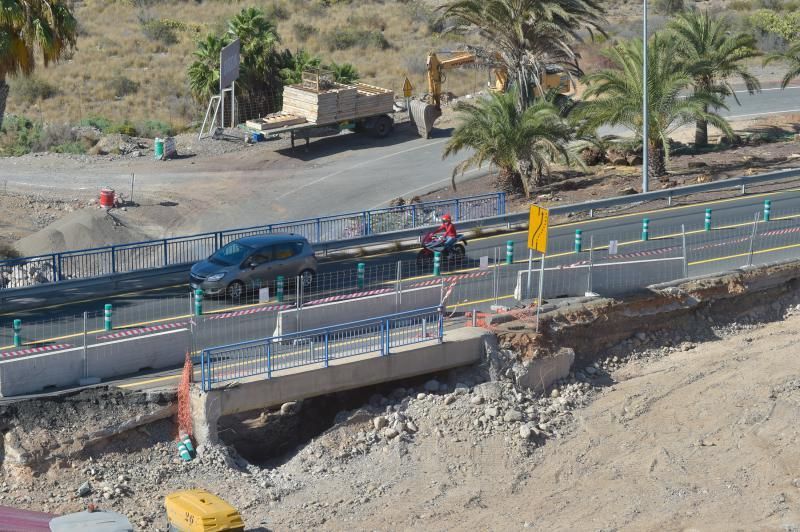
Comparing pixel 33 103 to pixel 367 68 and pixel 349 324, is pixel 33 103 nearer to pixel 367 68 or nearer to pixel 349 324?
pixel 367 68

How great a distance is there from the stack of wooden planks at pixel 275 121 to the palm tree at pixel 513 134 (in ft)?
31.5

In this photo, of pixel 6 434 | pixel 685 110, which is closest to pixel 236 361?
pixel 6 434

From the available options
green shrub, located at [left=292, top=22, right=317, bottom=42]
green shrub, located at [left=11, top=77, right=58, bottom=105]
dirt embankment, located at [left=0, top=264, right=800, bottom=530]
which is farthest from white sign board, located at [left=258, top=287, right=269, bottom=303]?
green shrub, located at [left=292, top=22, right=317, bottom=42]

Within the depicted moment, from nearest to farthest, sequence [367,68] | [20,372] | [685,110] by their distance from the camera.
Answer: [20,372] → [685,110] → [367,68]

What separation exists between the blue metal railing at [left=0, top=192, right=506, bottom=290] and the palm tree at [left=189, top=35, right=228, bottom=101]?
56.5 feet

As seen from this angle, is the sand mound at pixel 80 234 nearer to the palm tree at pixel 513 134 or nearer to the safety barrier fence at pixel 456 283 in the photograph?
the safety barrier fence at pixel 456 283

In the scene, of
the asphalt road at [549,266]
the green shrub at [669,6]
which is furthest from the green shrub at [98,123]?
the green shrub at [669,6]

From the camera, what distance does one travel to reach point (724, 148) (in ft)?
148

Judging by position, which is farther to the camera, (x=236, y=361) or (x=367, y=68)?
(x=367, y=68)

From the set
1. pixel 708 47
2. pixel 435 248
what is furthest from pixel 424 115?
pixel 435 248

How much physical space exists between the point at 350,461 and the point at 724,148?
1038 inches

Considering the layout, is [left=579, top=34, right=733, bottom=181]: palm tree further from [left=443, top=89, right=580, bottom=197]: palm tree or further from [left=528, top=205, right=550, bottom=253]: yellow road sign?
[left=528, top=205, right=550, bottom=253]: yellow road sign

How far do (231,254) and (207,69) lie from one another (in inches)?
952

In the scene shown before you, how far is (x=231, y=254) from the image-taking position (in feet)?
92.3
